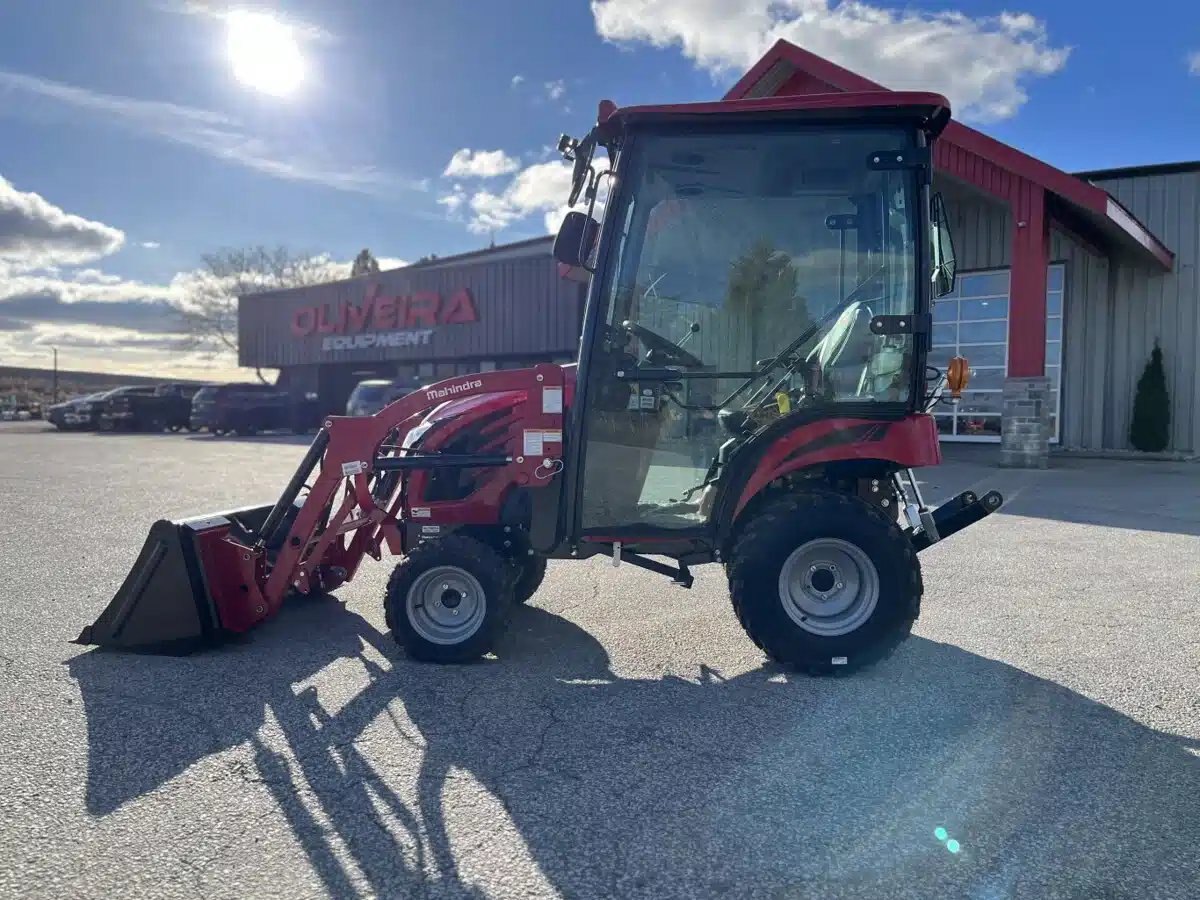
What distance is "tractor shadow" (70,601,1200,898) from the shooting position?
2.69 m

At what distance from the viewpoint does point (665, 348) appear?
4.58 meters

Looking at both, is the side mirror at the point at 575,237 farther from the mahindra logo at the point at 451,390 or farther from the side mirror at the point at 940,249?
the side mirror at the point at 940,249

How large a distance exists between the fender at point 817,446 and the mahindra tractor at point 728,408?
0.01 m

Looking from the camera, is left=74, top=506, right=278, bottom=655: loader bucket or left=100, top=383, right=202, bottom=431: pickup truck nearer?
left=74, top=506, right=278, bottom=655: loader bucket

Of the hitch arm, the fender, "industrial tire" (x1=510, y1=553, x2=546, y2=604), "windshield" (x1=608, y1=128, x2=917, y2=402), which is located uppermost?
"windshield" (x1=608, y1=128, x2=917, y2=402)

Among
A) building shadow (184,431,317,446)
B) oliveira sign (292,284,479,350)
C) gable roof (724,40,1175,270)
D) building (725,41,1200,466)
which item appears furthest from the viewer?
oliveira sign (292,284,479,350)

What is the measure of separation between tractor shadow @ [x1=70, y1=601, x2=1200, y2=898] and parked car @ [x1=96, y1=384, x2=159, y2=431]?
29721 millimetres

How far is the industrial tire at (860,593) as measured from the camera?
432 cm

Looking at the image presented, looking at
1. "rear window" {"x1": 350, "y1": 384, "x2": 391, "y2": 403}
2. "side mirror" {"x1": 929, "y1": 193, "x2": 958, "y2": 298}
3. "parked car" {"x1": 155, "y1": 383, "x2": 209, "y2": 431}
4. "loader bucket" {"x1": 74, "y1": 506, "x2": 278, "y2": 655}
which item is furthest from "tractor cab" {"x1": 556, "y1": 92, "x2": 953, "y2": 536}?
"parked car" {"x1": 155, "y1": 383, "x2": 209, "y2": 431}

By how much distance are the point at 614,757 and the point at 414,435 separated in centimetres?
231

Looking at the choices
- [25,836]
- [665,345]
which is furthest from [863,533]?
[25,836]

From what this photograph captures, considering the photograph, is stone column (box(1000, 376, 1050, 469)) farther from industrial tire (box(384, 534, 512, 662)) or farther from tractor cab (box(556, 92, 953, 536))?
industrial tire (box(384, 534, 512, 662))

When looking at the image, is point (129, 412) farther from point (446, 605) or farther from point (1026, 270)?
point (446, 605)

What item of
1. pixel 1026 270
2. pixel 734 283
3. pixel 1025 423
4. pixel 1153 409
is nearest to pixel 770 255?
pixel 734 283
